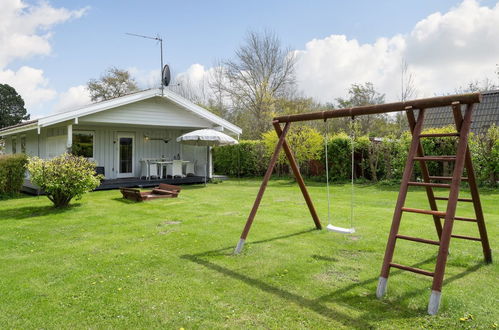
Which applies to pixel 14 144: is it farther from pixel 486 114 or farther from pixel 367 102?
pixel 486 114

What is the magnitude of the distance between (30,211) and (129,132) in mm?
7737

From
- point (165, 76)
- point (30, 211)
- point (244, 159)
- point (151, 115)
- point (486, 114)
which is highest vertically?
point (165, 76)

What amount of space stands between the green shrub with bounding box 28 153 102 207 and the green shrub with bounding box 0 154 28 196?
2.72m

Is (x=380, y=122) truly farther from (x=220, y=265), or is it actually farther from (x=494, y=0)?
(x=220, y=265)

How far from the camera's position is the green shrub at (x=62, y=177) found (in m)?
8.02

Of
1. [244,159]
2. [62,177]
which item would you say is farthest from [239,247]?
[244,159]

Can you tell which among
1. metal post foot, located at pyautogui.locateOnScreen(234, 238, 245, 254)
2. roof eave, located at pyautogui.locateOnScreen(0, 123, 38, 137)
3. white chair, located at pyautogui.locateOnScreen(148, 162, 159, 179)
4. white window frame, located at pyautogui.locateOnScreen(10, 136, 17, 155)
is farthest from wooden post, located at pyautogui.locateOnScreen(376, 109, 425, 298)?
white window frame, located at pyautogui.locateOnScreen(10, 136, 17, 155)

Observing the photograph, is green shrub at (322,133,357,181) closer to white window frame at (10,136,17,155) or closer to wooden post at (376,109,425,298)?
wooden post at (376,109,425,298)

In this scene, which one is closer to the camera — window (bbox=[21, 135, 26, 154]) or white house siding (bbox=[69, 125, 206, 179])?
white house siding (bbox=[69, 125, 206, 179])

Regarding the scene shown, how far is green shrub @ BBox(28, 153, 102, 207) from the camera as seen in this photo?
802 centimetres

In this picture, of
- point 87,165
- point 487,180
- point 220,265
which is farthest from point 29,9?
point 487,180

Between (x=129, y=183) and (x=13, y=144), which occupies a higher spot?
(x=13, y=144)

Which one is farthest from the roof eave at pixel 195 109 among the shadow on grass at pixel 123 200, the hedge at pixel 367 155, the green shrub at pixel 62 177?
the green shrub at pixel 62 177

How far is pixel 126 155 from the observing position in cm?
1545
